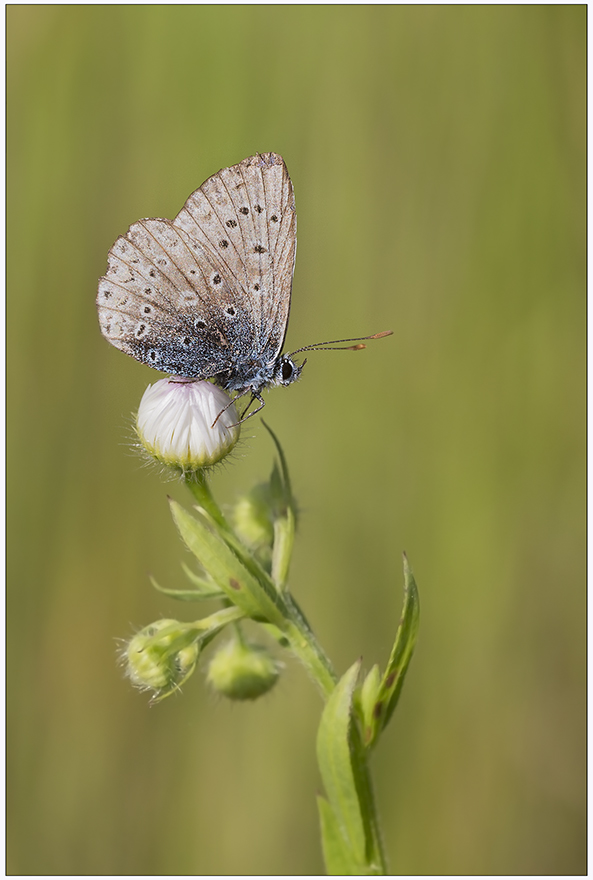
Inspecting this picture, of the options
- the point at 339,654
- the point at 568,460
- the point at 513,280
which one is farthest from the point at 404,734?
the point at 513,280

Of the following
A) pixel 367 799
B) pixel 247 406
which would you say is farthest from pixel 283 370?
pixel 367 799

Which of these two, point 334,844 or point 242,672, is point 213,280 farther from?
point 334,844

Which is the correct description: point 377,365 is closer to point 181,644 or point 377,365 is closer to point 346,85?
point 346,85

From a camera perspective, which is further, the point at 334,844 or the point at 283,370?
the point at 283,370

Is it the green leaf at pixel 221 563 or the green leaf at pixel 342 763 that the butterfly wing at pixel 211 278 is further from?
the green leaf at pixel 342 763

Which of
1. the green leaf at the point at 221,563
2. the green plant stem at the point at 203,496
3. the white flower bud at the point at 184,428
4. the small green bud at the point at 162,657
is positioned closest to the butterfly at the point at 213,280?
the white flower bud at the point at 184,428
